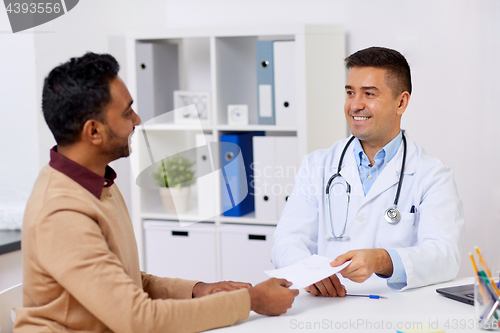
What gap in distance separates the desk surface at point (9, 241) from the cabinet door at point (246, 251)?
0.99 metres

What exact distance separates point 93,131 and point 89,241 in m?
0.25

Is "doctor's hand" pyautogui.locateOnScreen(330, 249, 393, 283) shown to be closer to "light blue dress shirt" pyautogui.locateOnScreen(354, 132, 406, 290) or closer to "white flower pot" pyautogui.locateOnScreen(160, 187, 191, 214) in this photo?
"light blue dress shirt" pyautogui.locateOnScreen(354, 132, 406, 290)

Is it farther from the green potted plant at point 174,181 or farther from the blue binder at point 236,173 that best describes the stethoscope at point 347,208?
the green potted plant at point 174,181

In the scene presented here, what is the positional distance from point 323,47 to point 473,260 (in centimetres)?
173

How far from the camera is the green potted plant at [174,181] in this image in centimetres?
285

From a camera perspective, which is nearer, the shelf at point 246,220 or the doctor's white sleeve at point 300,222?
the doctor's white sleeve at point 300,222

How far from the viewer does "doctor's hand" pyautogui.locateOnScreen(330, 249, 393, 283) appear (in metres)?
1.34

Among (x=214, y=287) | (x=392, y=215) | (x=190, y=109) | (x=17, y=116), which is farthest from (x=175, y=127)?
(x=214, y=287)

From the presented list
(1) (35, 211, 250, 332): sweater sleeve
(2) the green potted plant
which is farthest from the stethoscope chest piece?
(2) the green potted plant

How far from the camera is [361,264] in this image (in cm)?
135

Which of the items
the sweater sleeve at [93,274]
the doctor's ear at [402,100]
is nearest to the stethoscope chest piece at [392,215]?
the doctor's ear at [402,100]

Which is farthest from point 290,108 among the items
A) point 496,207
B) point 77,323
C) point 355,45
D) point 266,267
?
point 77,323

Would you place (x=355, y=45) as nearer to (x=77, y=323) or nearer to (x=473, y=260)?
(x=473, y=260)

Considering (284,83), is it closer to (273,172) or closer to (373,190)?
(273,172)
